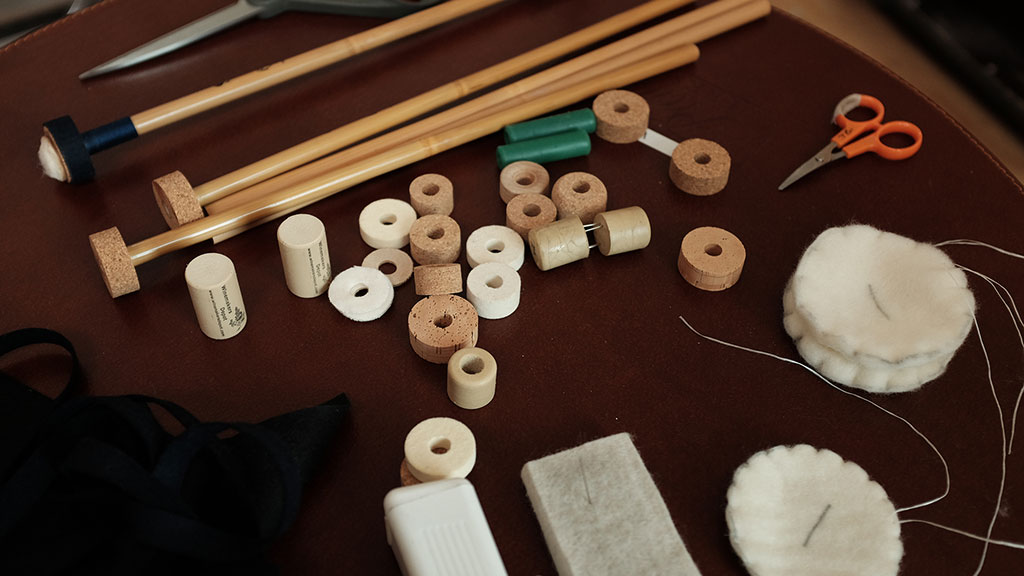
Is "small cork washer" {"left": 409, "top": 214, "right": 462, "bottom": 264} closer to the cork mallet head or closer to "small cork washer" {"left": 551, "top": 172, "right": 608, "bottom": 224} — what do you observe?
"small cork washer" {"left": 551, "top": 172, "right": 608, "bottom": 224}

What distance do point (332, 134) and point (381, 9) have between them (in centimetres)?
28

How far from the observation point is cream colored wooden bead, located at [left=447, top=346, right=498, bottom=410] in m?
0.91

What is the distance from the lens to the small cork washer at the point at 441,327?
37.7 inches

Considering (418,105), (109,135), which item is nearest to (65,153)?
(109,135)

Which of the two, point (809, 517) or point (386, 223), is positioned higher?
point (386, 223)

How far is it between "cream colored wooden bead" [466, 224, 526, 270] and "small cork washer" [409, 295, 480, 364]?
8 centimetres

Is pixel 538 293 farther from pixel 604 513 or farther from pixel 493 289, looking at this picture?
pixel 604 513

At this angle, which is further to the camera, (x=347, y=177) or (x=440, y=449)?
(x=347, y=177)

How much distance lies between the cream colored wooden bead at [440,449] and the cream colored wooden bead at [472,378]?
0.11ft

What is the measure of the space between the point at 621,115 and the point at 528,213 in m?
0.20

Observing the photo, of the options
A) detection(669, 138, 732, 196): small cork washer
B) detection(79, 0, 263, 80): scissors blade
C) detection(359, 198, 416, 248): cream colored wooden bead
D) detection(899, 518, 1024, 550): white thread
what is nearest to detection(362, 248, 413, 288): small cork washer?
detection(359, 198, 416, 248): cream colored wooden bead

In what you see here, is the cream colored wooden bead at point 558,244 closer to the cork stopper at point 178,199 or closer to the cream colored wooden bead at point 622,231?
the cream colored wooden bead at point 622,231

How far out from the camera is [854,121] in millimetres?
1229

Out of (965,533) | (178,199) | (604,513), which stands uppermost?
(178,199)
